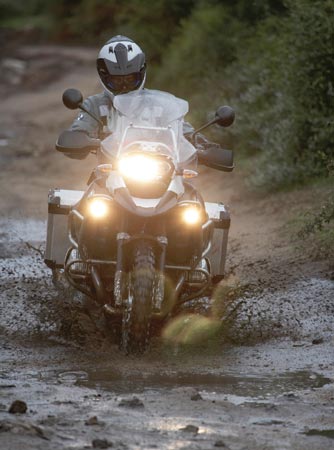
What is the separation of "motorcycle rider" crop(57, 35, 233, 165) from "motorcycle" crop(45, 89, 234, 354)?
0.46 m

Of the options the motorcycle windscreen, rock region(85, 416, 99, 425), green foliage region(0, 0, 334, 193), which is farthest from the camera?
green foliage region(0, 0, 334, 193)

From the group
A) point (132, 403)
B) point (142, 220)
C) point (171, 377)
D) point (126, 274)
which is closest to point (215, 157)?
point (142, 220)

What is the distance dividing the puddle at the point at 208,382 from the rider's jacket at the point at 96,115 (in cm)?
243

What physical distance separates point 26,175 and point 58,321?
10736 mm

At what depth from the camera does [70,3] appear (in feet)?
161

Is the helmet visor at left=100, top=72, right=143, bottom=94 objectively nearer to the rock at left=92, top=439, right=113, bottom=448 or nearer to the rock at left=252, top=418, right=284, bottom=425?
the rock at left=252, top=418, right=284, bottom=425

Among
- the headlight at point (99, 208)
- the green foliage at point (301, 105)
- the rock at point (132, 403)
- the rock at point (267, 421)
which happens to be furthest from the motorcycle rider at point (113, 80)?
the green foliage at point (301, 105)

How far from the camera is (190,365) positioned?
26.3 ft

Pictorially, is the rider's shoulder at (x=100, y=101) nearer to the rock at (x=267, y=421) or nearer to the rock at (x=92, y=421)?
the rock at (x=267, y=421)

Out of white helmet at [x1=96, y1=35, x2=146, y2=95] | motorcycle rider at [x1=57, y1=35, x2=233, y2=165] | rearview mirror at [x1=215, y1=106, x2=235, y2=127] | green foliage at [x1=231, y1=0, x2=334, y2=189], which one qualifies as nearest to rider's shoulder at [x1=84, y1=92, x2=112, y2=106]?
motorcycle rider at [x1=57, y1=35, x2=233, y2=165]

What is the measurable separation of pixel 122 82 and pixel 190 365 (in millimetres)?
2592

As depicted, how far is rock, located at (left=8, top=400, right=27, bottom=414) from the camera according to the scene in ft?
20.4

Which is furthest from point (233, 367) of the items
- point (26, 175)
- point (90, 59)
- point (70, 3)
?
point (70, 3)

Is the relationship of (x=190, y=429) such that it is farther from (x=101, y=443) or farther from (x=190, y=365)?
(x=190, y=365)
